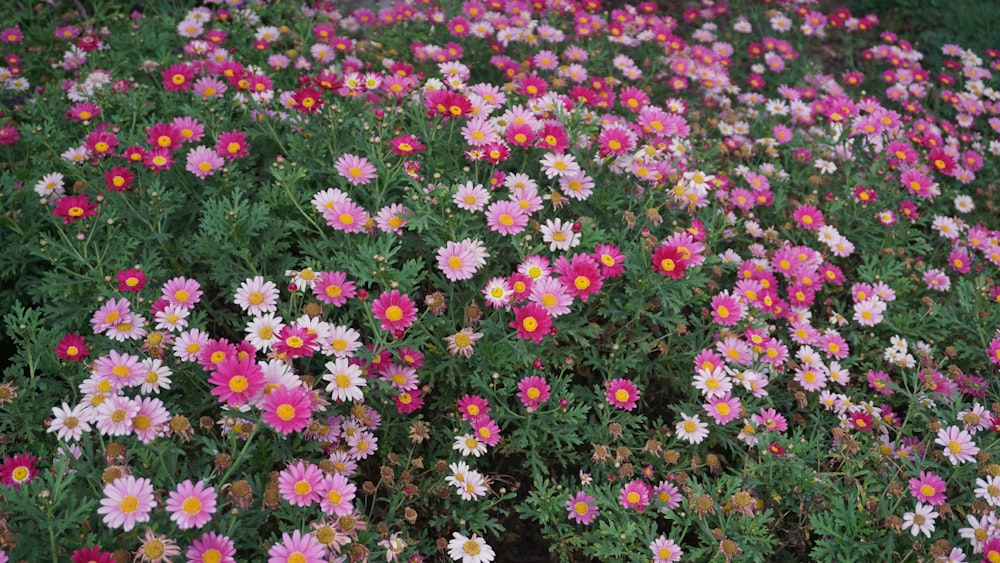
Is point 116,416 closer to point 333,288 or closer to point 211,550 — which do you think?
point 211,550

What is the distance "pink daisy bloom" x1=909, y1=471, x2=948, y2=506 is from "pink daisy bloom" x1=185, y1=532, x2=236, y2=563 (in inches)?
84.4

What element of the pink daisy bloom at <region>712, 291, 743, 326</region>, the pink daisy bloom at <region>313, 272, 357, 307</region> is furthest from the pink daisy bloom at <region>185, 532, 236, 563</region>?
the pink daisy bloom at <region>712, 291, 743, 326</region>

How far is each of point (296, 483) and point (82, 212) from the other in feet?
4.35

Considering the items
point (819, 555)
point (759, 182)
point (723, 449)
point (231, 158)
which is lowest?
point (723, 449)

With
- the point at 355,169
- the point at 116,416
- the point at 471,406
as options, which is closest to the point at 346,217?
the point at 355,169

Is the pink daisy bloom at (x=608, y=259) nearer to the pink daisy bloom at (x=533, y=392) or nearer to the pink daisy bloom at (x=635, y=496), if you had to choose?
the pink daisy bloom at (x=533, y=392)

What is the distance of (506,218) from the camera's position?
2795mm

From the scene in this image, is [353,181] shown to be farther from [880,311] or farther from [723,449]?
[880,311]

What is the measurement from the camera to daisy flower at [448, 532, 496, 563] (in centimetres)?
235

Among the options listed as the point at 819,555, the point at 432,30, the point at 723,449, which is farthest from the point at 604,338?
the point at 432,30

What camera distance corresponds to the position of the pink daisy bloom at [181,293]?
2.60 metres

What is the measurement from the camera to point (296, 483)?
2.05 meters

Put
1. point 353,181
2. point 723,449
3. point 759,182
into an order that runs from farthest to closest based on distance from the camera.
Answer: point 759,182
point 723,449
point 353,181

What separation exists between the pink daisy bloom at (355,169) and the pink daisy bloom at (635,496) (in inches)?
56.2
